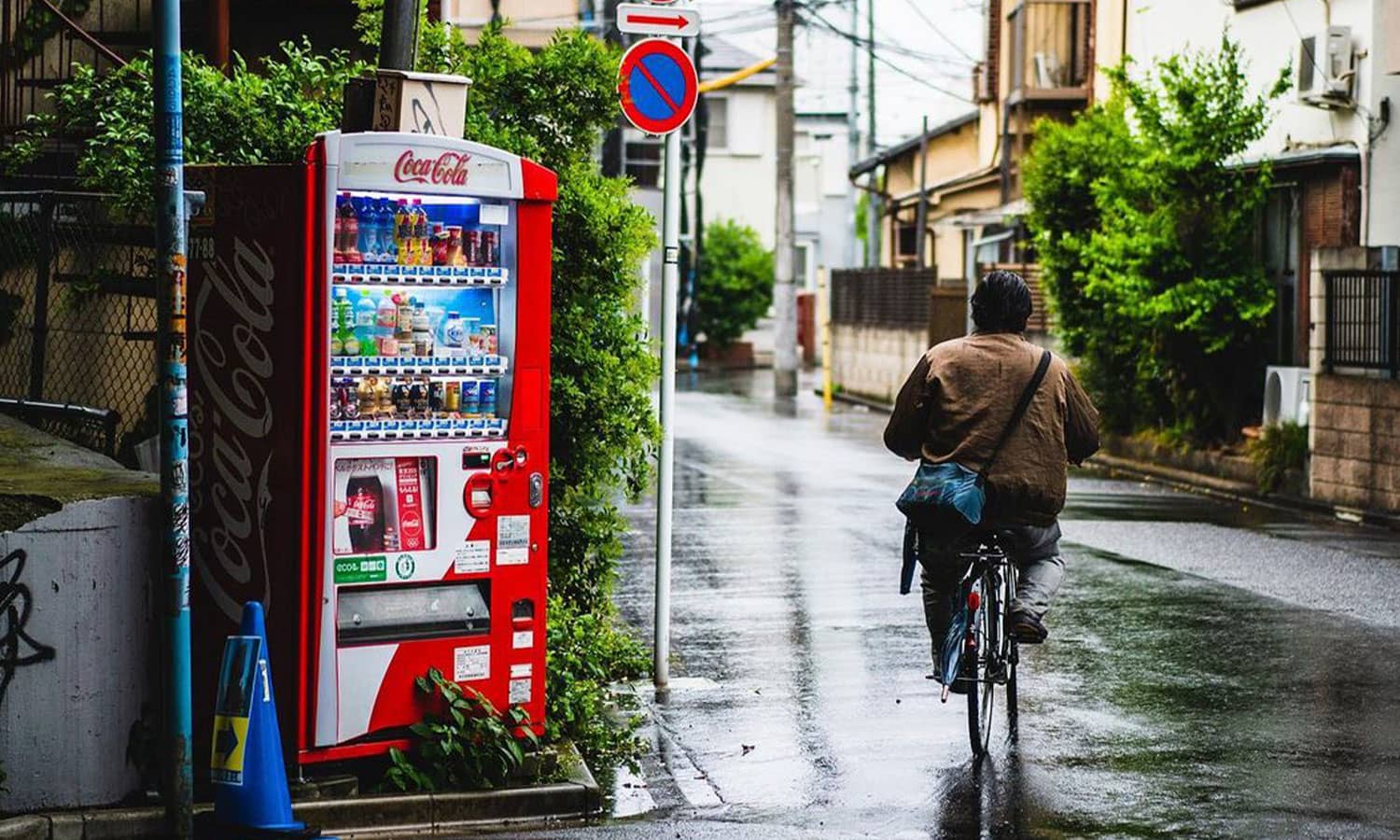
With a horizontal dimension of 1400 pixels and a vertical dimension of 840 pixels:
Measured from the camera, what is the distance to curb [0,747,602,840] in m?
6.72

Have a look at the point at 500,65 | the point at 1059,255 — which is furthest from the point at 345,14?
the point at 1059,255

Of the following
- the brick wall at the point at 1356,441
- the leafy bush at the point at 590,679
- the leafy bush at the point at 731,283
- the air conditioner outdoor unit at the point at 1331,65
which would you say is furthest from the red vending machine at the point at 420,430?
the leafy bush at the point at 731,283

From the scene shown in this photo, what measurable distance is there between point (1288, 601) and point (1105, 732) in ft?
14.2

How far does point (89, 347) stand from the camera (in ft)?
35.9

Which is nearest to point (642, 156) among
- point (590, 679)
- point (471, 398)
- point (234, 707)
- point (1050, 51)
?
point (1050, 51)

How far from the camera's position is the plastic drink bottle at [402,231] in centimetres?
725

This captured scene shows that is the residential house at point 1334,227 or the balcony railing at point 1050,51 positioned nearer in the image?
the residential house at point 1334,227

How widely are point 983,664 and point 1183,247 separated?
49.1 feet

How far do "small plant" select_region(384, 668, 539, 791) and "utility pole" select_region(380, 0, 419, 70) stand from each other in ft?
9.48

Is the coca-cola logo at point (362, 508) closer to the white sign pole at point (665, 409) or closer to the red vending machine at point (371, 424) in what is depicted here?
the red vending machine at point (371, 424)

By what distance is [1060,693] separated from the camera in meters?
9.56

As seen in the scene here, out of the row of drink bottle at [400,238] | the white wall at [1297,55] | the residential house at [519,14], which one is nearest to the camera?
the row of drink bottle at [400,238]

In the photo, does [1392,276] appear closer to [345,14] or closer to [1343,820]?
[345,14]

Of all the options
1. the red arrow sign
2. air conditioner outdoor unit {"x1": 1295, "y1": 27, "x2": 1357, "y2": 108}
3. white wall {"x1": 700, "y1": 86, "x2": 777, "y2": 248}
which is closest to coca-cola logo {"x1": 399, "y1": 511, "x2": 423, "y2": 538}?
the red arrow sign
